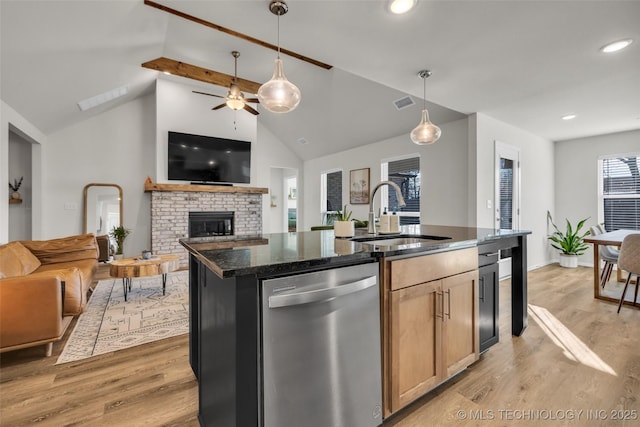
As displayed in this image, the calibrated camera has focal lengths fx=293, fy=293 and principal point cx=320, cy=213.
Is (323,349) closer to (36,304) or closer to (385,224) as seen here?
(385,224)

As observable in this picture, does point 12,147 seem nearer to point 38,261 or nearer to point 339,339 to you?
point 38,261

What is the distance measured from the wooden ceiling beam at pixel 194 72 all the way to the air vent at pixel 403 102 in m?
2.72

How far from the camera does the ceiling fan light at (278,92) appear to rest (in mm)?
2219

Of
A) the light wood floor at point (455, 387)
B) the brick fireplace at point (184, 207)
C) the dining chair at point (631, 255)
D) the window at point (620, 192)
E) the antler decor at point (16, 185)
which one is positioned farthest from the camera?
the brick fireplace at point (184, 207)

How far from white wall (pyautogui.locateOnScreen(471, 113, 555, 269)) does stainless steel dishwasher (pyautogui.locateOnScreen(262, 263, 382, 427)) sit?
3.47 metres

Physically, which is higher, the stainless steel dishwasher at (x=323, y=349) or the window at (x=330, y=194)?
the window at (x=330, y=194)

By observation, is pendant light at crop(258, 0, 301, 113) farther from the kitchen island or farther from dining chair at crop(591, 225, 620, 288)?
dining chair at crop(591, 225, 620, 288)

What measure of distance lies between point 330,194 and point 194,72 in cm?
396

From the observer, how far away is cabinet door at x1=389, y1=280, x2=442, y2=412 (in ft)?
4.67

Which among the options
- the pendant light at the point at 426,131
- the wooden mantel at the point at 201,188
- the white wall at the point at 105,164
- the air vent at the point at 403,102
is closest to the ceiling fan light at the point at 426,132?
the pendant light at the point at 426,131

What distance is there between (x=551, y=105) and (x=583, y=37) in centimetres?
178

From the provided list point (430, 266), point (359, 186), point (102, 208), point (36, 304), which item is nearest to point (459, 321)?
point (430, 266)

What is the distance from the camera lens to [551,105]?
3.80m

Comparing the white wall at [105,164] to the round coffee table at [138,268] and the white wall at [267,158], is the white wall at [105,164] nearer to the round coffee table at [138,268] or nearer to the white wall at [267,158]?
the white wall at [267,158]
